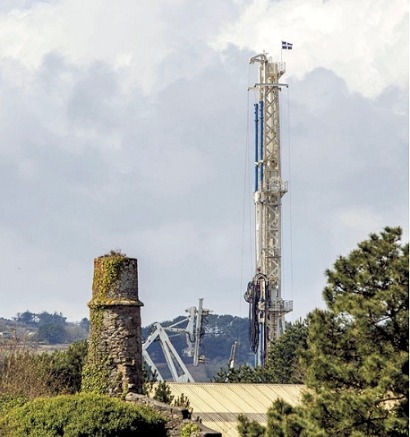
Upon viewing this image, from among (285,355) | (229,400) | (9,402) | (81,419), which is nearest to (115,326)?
(9,402)

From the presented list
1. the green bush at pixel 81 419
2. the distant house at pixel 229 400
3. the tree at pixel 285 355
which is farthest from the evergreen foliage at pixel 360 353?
the tree at pixel 285 355

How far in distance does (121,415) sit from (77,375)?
7.96 meters

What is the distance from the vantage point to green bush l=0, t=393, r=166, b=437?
28.7m

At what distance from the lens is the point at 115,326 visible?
32.0m

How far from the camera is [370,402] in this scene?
24.8m

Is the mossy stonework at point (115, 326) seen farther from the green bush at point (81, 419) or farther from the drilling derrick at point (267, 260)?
the drilling derrick at point (267, 260)

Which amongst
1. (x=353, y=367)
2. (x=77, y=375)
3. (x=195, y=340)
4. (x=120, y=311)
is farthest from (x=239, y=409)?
(x=195, y=340)

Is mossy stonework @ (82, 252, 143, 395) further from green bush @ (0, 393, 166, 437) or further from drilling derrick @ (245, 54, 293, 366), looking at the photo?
drilling derrick @ (245, 54, 293, 366)

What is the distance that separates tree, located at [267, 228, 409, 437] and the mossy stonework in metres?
5.95

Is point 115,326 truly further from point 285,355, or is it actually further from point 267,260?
point 267,260

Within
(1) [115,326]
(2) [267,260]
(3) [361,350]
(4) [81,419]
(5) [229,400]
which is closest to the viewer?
(3) [361,350]

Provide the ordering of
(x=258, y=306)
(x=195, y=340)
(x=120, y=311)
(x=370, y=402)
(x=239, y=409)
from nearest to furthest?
(x=370, y=402) → (x=120, y=311) → (x=239, y=409) → (x=258, y=306) → (x=195, y=340)

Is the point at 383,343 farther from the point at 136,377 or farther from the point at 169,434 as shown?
the point at 136,377

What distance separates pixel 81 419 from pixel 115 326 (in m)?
3.81
